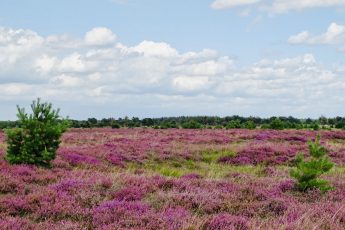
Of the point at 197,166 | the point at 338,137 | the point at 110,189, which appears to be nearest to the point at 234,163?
the point at 197,166

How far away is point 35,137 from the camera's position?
14.6m

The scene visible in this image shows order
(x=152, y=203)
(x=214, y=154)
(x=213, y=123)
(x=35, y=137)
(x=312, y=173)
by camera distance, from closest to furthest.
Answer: (x=152, y=203)
(x=312, y=173)
(x=35, y=137)
(x=214, y=154)
(x=213, y=123)

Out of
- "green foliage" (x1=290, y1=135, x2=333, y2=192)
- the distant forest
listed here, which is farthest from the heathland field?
the distant forest

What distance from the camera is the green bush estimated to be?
14547mm

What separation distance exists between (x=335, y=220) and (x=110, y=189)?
5.29 m

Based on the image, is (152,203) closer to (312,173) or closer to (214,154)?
(312,173)

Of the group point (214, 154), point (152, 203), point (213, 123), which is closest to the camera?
point (152, 203)

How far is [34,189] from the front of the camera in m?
11.0

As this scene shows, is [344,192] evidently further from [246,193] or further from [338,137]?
[338,137]

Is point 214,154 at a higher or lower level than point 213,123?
lower

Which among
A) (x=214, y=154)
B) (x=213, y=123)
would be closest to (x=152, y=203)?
(x=214, y=154)

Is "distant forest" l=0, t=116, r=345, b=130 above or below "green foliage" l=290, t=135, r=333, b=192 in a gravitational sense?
above

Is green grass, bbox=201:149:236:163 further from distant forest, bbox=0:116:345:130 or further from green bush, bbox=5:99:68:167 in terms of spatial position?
distant forest, bbox=0:116:345:130

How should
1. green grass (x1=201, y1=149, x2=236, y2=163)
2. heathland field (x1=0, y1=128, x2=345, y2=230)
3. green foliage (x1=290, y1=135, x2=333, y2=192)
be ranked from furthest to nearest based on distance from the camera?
1. green grass (x1=201, y1=149, x2=236, y2=163)
2. green foliage (x1=290, y1=135, x2=333, y2=192)
3. heathland field (x1=0, y1=128, x2=345, y2=230)
